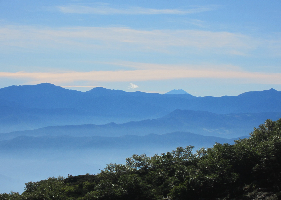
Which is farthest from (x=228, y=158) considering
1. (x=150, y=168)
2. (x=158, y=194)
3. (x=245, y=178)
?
(x=150, y=168)

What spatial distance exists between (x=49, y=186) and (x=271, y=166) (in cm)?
2569

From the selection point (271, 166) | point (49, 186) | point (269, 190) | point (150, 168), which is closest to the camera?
point (269, 190)

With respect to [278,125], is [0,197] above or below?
below

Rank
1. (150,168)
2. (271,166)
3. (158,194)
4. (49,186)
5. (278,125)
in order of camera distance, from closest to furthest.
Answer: (271,166) < (158,194) < (49,186) < (150,168) < (278,125)

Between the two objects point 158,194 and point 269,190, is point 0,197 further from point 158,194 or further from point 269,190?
point 269,190

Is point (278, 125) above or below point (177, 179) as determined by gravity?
above

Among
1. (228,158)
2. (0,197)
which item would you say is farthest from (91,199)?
(228,158)

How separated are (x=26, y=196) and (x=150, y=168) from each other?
1688 centimetres

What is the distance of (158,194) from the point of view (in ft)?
101

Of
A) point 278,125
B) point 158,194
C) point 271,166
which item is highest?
point 278,125

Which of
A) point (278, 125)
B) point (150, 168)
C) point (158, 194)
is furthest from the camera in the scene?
point (278, 125)

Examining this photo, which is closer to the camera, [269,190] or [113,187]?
[269,190]

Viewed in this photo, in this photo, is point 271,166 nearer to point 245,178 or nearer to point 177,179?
point 245,178

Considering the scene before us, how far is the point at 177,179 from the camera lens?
1216 inches
